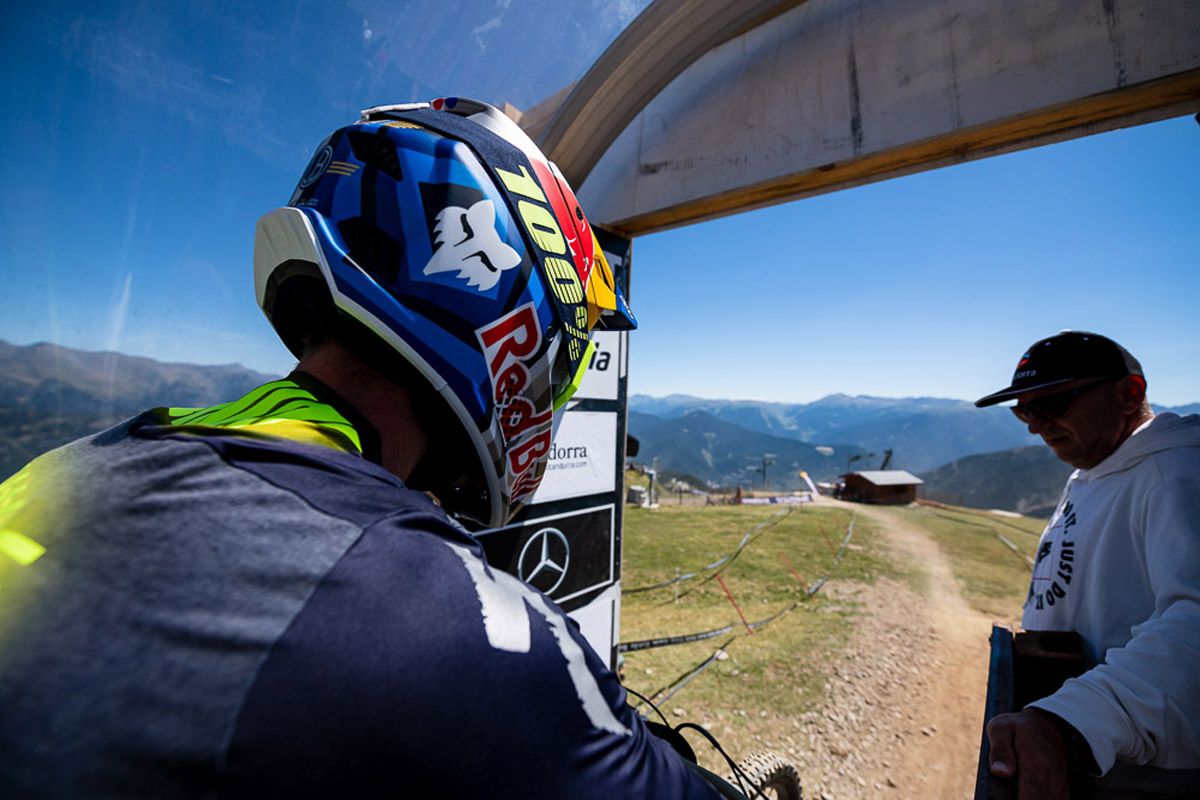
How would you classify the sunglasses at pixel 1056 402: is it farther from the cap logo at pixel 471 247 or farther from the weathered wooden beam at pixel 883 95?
the cap logo at pixel 471 247

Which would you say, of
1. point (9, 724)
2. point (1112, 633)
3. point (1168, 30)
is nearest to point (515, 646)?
point (9, 724)

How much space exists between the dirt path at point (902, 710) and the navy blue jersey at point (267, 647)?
15.5ft

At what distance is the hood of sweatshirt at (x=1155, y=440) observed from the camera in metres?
2.04

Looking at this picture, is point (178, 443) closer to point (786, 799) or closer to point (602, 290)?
point (602, 290)

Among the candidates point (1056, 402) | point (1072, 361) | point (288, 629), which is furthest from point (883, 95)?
point (288, 629)

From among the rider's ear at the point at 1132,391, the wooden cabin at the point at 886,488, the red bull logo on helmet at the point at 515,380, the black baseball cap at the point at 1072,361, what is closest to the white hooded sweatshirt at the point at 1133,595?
the rider's ear at the point at 1132,391

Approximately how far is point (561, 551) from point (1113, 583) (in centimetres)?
298

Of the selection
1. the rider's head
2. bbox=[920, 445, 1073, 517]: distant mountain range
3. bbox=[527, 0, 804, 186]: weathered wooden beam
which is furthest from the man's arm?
bbox=[920, 445, 1073, 517]: distant mountain range

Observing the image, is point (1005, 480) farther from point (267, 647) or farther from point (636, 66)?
point (267, 647)

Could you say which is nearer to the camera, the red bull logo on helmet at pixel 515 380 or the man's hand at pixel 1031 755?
the red bull logo on helmet at pixel 515 380

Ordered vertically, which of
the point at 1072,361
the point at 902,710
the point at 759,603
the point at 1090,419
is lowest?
the point at 902,710

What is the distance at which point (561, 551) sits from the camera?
11.3 feet

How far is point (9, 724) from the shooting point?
1.62 feet

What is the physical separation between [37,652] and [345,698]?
360 mm
